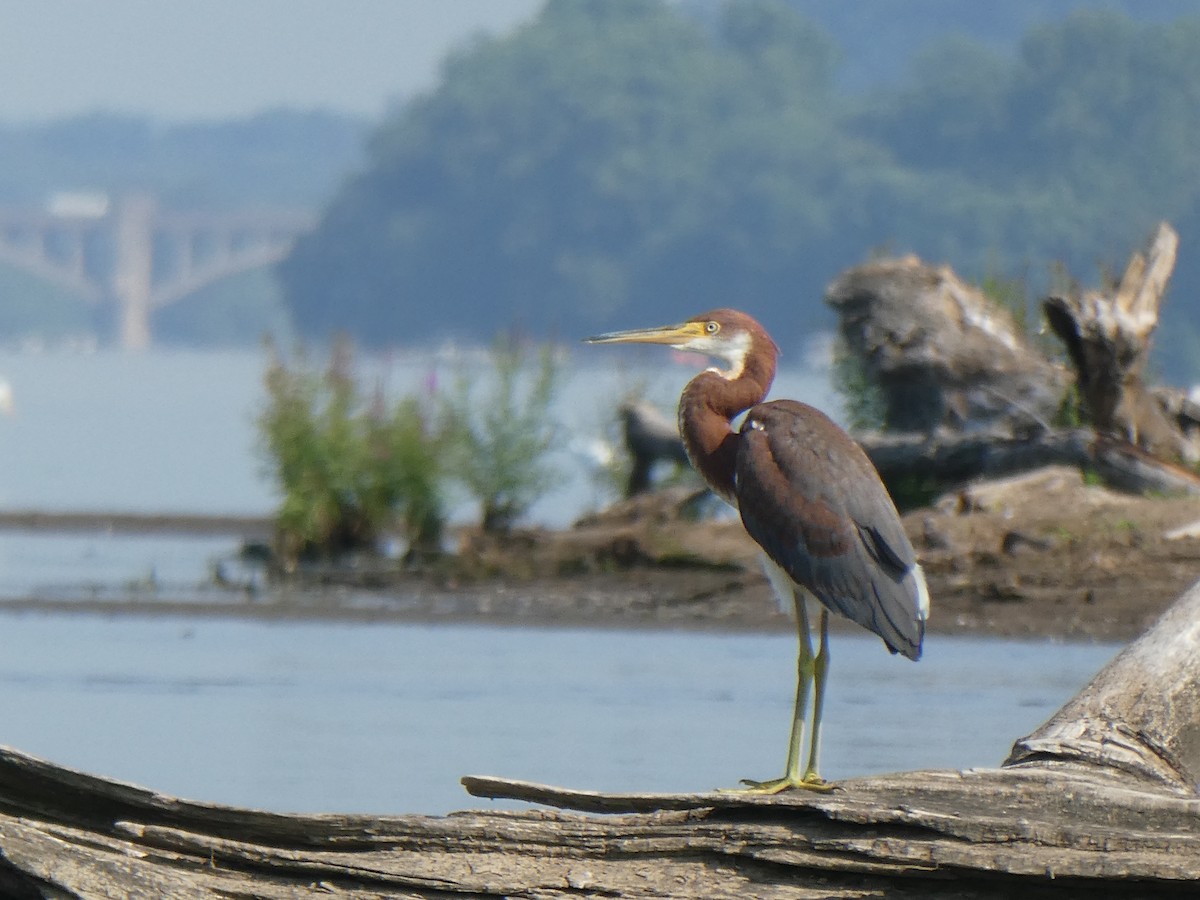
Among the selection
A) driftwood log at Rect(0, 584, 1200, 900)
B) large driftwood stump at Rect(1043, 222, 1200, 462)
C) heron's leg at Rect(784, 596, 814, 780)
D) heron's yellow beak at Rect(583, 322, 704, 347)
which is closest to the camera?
driftwood log at Rect(0, 584, 1200, 900)

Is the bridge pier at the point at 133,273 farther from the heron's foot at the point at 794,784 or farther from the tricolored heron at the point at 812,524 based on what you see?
the heron's foot at the point at 794,784

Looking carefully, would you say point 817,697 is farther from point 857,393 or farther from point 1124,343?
point 857,393

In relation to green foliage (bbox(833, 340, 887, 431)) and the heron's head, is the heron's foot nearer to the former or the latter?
the heron's head

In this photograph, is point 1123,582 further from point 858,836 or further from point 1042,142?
point 1042,142

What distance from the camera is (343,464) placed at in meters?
18.1

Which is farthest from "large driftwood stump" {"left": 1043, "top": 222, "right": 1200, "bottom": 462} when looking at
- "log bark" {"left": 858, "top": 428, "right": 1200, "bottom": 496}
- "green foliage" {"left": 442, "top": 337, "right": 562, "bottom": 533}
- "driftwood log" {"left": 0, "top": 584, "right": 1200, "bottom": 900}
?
"driftwood log" {"left": 0, "top": 584, "right": 1200, "bottom": 900}

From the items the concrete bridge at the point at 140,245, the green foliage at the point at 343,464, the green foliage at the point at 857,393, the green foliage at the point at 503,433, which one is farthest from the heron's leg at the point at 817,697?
the concrete bridge at the point at 140,245

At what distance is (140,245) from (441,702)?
5230 inches

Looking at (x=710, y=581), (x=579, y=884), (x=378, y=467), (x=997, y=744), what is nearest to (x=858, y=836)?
(x=579, y=884)

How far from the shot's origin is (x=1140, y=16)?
6245 inches

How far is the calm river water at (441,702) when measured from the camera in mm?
10039

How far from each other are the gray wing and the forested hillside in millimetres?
75728

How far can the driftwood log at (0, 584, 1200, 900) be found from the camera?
209 inches

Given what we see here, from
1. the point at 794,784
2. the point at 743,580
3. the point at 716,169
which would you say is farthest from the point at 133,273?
the point at 794,784
